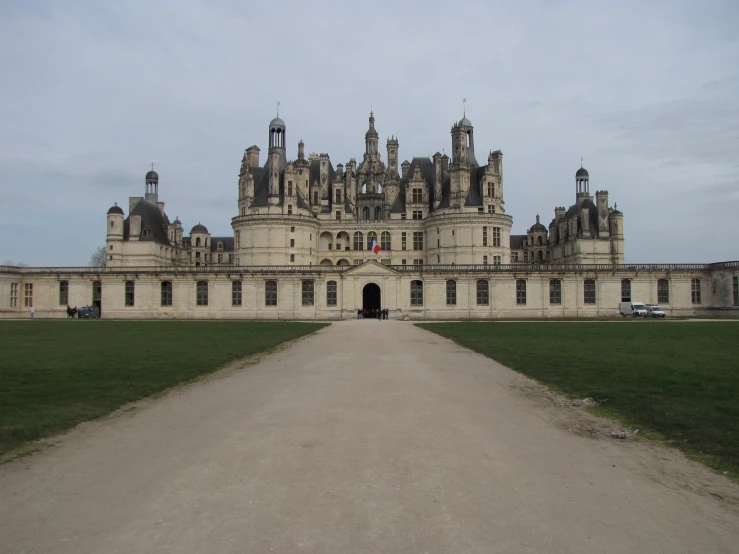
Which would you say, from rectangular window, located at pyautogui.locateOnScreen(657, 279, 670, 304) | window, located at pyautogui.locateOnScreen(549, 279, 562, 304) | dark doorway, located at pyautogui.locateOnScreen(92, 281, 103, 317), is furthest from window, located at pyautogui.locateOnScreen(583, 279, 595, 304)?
dark doorway, located at pyautogui.locateOnScreen(92, 281, 103, 317)

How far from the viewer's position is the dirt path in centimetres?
580

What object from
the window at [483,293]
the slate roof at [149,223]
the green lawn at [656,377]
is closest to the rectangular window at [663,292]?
the window at [483,293]

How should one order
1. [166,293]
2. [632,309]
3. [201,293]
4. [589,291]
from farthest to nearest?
[166,293] < [201,293] < [589,291] < [632,309]

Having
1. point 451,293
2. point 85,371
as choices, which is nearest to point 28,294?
point 451,293

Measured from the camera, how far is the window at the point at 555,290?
203ft

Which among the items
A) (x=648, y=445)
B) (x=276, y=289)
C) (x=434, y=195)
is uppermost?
(x=434, y=195)

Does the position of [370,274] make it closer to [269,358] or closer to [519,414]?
[269,358]

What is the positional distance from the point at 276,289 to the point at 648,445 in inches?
2116

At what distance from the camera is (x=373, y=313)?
62812mm

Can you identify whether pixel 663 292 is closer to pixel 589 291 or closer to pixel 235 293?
pixel 589 291

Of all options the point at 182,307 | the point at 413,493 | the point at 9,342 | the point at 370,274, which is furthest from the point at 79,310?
the point at 413,493

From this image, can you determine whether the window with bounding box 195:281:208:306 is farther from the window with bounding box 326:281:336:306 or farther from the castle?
the window with bounding box 326:281:336:306

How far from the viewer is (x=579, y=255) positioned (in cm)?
8050

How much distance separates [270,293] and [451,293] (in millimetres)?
19143
